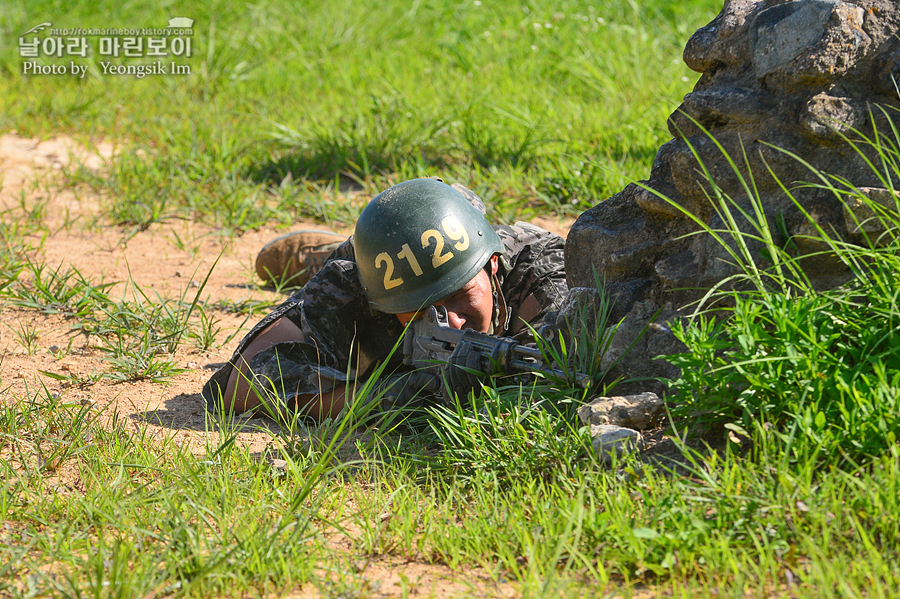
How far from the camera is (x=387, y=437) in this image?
272 centimetres

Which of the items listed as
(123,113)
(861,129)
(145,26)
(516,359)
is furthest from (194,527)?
(145,26)

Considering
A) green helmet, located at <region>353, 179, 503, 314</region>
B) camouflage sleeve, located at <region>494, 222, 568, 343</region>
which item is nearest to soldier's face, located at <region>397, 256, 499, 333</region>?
green helmet, located at <region>353, 179, 503, 314</region>

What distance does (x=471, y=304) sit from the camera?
118 inches

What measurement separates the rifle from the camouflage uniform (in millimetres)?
230

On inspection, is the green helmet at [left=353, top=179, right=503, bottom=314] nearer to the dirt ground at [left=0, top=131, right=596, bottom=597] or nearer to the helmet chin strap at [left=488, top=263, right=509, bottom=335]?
the helmet chin strap at [left=488, top=263, right=509, bottom=335]

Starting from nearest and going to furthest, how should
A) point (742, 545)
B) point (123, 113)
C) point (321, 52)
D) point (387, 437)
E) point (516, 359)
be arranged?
point (742, 545)
point (516, 359)
point (387, 437)
point (123, 113)
point (321, 52)

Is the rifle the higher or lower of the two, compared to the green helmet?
lower

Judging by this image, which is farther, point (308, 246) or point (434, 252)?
point (308, 246)

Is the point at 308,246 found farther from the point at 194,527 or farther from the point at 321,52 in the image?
the point at 321,52

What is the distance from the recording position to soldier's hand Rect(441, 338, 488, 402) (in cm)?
256

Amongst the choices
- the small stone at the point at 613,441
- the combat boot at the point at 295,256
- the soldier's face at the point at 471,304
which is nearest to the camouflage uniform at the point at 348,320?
the soldier's face at the point at 471,304

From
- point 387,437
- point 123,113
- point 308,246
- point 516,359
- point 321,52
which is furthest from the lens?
point 321,52

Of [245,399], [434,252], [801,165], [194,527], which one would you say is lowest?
[245,399]

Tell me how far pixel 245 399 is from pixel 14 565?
1.19m
